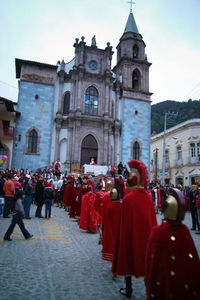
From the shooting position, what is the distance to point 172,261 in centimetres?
251

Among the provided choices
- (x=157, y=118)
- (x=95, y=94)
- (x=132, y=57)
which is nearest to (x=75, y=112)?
(x=95, y=94)

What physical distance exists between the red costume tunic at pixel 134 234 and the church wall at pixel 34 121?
24.1 m

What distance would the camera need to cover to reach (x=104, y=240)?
5250 mm

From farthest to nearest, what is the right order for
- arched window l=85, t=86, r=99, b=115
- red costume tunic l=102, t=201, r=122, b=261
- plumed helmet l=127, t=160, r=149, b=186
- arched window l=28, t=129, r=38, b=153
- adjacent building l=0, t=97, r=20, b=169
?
arched window l=85, t=86, r=99, b=115, arched window l=28, t=129, r=38, b=153, adjacent building l=0, t=97, r=20, b=169, red costume tunic l=102, t=201, r=122, b=261, plumed helmet l=127, t=160, r=149, b=186

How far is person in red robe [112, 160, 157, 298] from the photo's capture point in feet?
11.9

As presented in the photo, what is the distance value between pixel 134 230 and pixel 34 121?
2560cm

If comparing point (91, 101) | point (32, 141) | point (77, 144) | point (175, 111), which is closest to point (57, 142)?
point (77, 144)

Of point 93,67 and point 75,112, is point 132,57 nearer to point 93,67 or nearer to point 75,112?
point 93,67

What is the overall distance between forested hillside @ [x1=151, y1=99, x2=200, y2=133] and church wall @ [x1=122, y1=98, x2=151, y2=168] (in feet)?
45.9

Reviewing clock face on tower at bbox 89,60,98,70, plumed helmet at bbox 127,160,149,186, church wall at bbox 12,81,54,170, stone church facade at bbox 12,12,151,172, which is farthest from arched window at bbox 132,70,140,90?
plumed helmet at bbox 127,160,149,186

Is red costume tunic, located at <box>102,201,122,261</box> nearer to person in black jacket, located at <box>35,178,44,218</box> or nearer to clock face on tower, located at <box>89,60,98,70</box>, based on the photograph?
person in black jacket, located at <box>35,178,44,218</box>

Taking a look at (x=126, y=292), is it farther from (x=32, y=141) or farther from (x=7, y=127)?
(x=32, y=141)

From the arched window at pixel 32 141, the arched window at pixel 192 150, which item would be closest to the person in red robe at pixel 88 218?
the arched window at pixel 32 141

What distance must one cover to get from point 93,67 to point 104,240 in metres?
28.4
